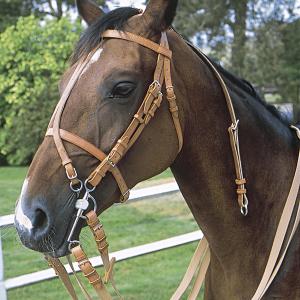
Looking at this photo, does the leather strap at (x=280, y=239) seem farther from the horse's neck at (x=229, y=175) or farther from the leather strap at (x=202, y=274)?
the leather strap at (x=202, y=274)

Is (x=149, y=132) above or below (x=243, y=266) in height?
above

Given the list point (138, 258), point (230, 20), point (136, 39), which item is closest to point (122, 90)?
point (136, 39)

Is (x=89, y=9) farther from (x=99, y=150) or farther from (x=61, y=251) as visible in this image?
(x=61, y=251)

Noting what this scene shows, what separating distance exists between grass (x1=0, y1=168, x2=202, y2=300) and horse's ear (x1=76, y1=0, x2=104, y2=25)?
4.76 feet

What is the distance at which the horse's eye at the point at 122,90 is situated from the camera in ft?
6.10

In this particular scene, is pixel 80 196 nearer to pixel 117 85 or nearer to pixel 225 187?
pixel 117 85

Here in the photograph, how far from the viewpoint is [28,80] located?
15.0 meters

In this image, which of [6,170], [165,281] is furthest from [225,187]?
[6,170]

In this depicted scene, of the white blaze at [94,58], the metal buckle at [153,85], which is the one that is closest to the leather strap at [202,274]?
the metal buckle at [153,85]

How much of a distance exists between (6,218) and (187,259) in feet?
10.5

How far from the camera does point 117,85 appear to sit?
186 cm

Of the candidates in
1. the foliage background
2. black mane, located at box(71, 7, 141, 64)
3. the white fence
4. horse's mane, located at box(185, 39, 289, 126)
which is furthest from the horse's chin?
the foliage background

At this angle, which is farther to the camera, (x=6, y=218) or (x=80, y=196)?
(x=6, y=218)

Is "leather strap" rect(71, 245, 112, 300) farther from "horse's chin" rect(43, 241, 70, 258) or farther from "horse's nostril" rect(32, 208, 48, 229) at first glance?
"horse's nostril" rect(32, 208, 48, 229)
